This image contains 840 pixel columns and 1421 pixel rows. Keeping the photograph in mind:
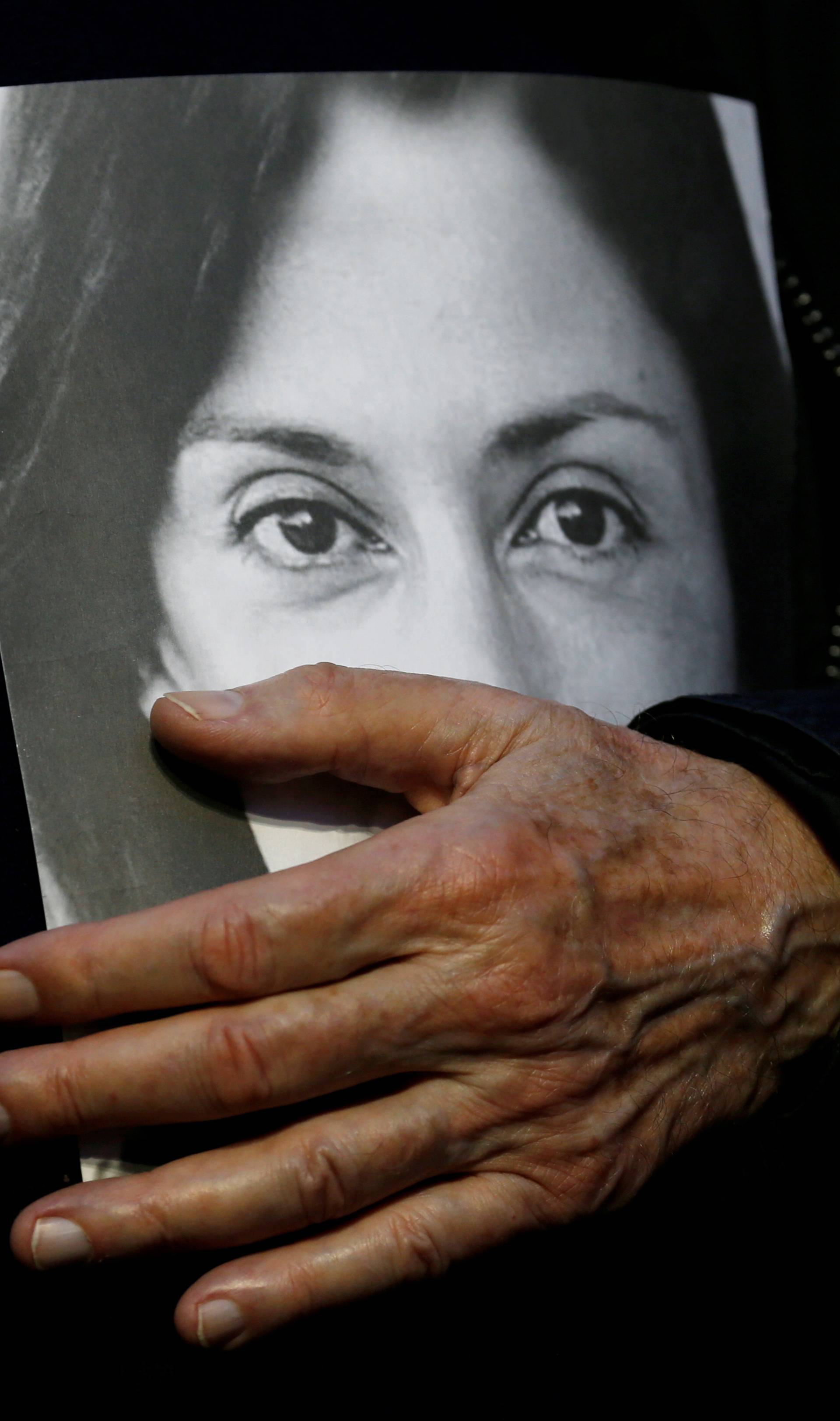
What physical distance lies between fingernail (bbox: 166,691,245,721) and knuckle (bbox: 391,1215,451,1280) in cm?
34

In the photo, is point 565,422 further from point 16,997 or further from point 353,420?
point 16,997

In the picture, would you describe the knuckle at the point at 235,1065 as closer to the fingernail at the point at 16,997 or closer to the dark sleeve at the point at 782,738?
the fingernail at the point at 16,997

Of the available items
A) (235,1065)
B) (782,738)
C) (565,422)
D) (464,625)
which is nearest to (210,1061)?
(235,1065)

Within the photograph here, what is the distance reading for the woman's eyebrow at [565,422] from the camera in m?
0.91

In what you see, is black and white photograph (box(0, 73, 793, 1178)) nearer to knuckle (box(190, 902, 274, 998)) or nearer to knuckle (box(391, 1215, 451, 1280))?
knuckle (box(190, 902, 274, 998))

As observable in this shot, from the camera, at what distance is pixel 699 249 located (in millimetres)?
1065

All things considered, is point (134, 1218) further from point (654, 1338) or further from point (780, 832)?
point (780, 832)

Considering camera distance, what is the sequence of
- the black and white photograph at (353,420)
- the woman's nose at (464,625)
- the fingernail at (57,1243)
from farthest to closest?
the woman's nose at (464,625) < the black and white photograph at (353,420) < the fingernail at (57,1243)

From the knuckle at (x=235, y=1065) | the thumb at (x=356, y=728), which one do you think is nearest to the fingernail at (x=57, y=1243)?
the knuckle at (x=235, y=1065)

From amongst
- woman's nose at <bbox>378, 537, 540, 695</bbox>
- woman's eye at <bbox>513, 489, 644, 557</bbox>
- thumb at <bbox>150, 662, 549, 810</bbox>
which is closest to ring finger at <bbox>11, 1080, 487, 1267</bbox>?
thumb at <bbox>150, 662, 549, 810</bbox>

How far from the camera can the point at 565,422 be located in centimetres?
95

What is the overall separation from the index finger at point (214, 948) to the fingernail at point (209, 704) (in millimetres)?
114

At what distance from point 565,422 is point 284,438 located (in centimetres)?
26

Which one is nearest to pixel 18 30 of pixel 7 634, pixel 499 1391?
pixel 7 634
